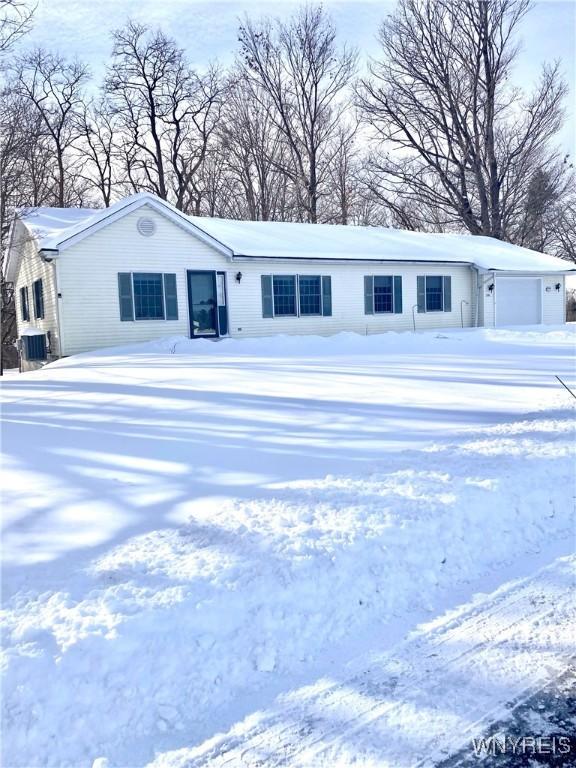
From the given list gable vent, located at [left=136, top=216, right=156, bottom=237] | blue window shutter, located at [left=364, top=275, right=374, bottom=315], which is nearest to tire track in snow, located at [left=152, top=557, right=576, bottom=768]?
gable vent, located at [left=136, top=216, right=156, bottom=237]

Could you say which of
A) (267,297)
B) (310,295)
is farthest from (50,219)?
(310,295)

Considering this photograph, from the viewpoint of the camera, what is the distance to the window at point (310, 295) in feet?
59.0

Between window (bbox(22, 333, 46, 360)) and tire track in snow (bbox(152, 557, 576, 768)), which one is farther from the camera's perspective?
window (bbox(22, 333, 46, 360))

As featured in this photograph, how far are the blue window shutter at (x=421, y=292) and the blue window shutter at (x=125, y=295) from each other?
9.78 metres

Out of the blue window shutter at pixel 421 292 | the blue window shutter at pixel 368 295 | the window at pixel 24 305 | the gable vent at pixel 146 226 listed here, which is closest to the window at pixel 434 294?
the blue window shutter at pixel 421 292

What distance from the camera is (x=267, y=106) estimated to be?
32.7 metres

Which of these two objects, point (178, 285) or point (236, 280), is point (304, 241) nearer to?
point (236, 280)

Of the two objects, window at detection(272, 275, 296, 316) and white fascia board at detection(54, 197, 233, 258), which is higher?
white fascia board at detection(54, 197, 233, 258)

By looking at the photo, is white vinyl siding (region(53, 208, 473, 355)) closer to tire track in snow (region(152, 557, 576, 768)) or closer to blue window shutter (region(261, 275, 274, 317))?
blue window shutter (region(261, 275, 274, 317))

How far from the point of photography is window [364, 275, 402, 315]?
1911 cm

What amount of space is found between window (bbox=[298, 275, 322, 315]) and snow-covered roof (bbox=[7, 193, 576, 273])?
0.76 meters

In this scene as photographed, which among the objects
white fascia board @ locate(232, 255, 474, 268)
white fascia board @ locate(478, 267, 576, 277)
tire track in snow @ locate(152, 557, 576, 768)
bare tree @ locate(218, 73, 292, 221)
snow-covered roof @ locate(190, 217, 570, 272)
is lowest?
A: tire track in snow @ locate(152, 557, 576, 768)

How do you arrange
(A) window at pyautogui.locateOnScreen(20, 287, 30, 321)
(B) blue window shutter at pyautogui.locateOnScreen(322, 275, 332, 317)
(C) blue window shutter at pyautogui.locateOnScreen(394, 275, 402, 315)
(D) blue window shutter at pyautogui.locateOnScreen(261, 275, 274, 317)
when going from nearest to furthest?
(D) blue window shutter at pyautogui.locateOnScreen(261, 275, 274, 317)
(B) blue window shutter at pyautogui.locateOnScreen(322, 275, 332, 317)
(A) window at pyautogui.locateOnScreen(20, 287, 30, 321)
(C) blue window shutter at pyautogui.locateOnScreen(394, 275, 402, 315)

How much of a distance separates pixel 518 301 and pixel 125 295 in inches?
584
